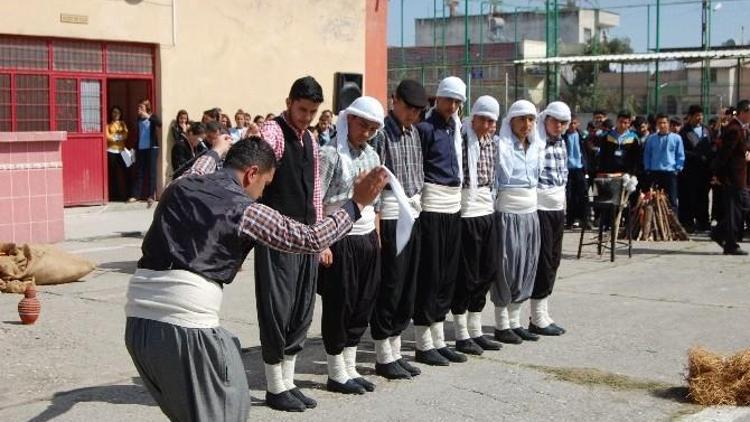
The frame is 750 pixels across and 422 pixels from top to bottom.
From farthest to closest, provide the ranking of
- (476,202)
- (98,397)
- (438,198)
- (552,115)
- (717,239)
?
(717,239), (552,115), (476,202), (438,198), (98,397)

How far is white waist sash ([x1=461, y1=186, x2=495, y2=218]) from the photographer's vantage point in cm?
772

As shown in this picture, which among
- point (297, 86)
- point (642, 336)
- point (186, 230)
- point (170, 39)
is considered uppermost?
point (170, 39)

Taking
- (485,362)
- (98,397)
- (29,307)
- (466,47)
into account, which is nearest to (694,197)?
(485,362)

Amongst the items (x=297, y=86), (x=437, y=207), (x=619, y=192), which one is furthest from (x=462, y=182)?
(x=619, y=192)

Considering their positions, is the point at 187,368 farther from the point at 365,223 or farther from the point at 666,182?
the point at 666,182

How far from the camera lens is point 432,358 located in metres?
7.48

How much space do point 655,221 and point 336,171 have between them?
9649mm

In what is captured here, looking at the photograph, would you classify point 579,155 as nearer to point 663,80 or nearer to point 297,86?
point 297,86

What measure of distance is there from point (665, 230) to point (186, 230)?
12.1m

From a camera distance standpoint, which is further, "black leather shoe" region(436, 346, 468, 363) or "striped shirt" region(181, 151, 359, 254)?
"black leather shoe" region(436, 346, 468, 363)

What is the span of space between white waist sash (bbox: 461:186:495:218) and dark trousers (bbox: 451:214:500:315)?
36 mm

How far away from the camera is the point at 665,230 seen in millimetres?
15281

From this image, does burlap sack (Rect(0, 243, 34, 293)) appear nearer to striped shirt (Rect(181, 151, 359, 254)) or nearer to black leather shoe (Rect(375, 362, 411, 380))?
black leather shoe (Rect(375, 362, 411, 380))

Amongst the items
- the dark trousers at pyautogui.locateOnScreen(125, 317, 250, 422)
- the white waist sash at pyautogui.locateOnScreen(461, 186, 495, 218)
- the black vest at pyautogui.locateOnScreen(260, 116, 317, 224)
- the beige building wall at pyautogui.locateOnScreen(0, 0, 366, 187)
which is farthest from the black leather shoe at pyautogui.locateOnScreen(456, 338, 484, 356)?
the beige building wall at pyautogui.locateOnScreen(0, 0, 366, 187)
